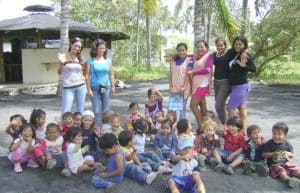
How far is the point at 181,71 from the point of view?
7.06 meters

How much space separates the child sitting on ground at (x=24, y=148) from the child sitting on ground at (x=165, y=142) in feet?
5.86

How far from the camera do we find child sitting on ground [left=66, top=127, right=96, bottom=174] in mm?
5609

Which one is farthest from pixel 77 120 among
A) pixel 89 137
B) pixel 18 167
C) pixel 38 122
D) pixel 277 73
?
pixel 277 73

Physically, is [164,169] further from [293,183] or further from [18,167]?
[18,167]

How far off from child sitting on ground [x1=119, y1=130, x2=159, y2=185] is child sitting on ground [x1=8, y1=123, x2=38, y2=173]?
49.2 inches

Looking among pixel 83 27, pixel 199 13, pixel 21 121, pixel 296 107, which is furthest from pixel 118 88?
pixel 21 121

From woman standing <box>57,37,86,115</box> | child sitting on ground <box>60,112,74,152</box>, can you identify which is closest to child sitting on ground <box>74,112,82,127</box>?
child sitting on ground <box>60,112,74,152</box>

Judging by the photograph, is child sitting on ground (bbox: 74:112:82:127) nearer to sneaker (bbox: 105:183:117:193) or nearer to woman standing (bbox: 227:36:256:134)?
sneaker (bbox: 105:183:117:193)

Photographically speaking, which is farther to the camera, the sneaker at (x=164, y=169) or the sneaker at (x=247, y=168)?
the sneaker at (x=247, y=168)

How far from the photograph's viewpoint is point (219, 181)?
5.68m

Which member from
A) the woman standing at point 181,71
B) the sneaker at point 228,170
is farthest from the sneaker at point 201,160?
the woman standing at point 181,71

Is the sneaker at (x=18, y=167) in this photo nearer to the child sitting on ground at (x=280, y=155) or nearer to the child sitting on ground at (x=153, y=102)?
the child sitting on ground at (x=153, y=102)

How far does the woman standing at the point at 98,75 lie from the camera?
22.3 ft

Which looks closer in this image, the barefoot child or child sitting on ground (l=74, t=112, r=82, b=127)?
the barefoot child
